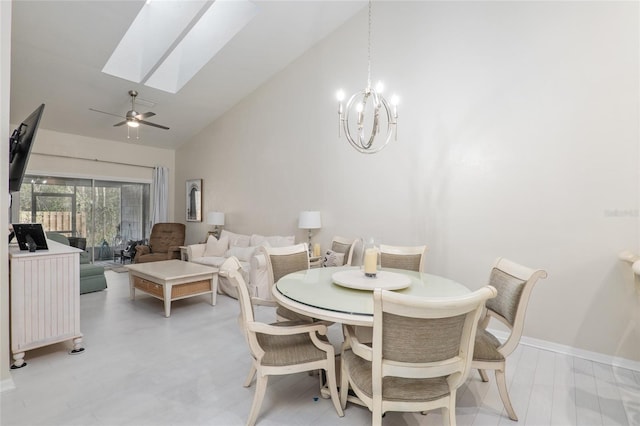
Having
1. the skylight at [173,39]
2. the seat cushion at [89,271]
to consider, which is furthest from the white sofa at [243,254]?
the skylight at [173,39]

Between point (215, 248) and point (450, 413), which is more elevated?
point (215, 248)

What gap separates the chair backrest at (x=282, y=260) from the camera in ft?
8.92

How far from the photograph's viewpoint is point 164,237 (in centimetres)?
648

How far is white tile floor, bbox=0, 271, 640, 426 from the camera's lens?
192cm

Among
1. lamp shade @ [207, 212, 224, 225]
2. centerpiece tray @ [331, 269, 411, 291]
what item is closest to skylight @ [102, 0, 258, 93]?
lamp shade @ [207, 212, 224, 225]

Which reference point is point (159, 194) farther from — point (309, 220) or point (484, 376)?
point (484, 376)

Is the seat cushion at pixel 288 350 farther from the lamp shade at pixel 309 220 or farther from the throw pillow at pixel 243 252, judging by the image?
the throw pillow at pixel 243 252

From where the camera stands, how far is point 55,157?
18.7 ft

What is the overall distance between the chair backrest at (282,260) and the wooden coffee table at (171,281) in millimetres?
1643

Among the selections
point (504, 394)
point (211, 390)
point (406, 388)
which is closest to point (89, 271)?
point (211, 390)

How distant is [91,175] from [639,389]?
A: 320 inches

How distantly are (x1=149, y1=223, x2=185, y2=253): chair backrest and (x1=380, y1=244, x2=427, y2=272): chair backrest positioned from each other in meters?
4.92

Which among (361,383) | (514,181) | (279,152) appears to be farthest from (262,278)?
(514,181)

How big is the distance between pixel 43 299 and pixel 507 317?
3.52m
